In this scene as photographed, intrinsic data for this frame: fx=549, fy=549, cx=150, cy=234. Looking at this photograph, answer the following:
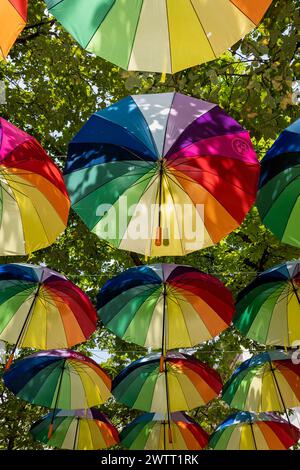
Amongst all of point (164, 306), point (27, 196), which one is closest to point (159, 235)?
point (27, 196)

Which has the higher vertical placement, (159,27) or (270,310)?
(159,27)

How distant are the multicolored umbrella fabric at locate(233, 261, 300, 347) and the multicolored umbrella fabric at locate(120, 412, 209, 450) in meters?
Answer: 3.87

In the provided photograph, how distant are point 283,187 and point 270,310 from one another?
260 centimetres

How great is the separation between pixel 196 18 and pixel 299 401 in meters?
6.37

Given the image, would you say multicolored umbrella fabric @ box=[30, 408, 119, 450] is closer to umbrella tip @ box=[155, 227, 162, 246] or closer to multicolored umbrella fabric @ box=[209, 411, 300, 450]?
multicolored umbrella fabric @ box=[209, 411, 300, 450]

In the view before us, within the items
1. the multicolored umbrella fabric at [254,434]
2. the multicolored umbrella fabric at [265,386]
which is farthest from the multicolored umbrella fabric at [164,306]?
the multicolored umbrella fabric at [254,434]

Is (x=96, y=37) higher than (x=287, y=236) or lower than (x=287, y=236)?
higher

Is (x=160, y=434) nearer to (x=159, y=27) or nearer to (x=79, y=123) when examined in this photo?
(x=79, y=123)

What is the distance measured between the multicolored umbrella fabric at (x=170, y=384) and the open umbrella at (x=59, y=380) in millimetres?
427

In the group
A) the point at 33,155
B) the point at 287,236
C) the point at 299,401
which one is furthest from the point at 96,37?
the point at 299,401

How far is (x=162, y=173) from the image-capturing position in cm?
425

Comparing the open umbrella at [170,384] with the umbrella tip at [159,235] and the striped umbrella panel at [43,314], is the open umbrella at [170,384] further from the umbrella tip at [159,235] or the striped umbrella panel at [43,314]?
the umbrella tip at [159,235]

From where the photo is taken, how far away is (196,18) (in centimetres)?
321
